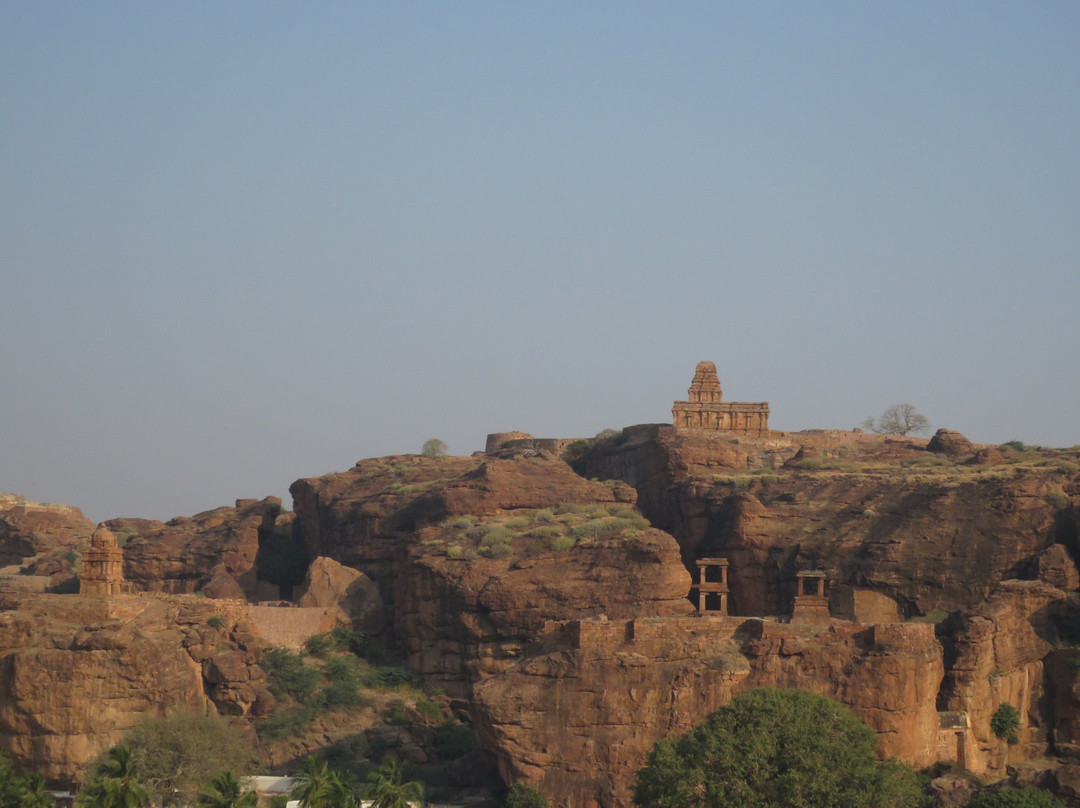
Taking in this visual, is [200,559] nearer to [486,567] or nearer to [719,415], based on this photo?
[486,567]

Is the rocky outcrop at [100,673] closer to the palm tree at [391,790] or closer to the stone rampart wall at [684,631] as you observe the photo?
the palm tree at [391,790]

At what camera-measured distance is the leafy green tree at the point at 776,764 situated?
52375 mm

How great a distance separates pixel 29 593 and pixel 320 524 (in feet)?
53.5

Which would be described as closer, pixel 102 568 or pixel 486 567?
pixel 102 568

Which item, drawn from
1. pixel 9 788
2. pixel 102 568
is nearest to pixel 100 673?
pixel 102 568

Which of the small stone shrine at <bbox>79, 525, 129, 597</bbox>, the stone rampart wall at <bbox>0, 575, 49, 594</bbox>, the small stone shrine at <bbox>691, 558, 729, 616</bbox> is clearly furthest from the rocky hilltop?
the small stone shrine at <bbox>79, 525, 129, 597</bbox>

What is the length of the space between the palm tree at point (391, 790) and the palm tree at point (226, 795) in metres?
3.24

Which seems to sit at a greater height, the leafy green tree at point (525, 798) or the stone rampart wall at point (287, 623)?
the stone rampart wall at point (287, 623)

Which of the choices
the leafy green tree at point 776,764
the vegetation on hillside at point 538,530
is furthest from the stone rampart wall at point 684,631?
the vegetation on hillside at point 538,530

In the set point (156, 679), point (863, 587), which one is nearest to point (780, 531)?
point (863, 587)

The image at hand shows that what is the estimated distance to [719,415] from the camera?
298ft

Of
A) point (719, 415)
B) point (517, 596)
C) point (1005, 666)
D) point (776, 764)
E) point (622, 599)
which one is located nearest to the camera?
point (776, 764)

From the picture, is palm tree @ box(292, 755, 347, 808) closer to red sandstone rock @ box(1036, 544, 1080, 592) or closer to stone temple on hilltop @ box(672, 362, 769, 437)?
red sandstone rock @ box(1036, 544, 1080, 592)

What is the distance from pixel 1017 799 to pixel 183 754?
78.9 ft
